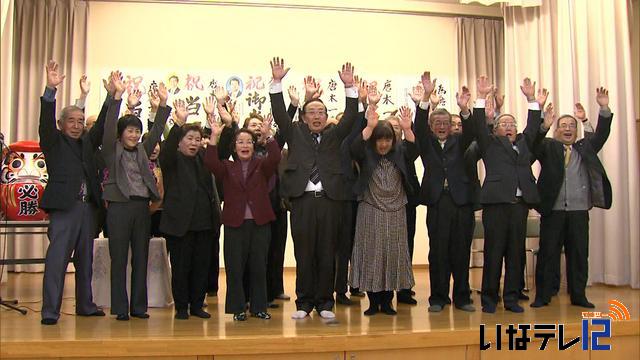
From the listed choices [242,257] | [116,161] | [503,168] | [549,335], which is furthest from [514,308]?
[116,161]

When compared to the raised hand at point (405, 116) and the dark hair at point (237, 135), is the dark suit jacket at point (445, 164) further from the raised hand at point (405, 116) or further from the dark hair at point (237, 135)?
the dark hair at point (237, 135)

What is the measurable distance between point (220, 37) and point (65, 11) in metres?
1.78

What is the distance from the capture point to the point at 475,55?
741 centimetres

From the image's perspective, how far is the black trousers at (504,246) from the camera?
396cm

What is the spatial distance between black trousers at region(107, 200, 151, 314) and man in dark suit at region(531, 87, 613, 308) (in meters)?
2.83

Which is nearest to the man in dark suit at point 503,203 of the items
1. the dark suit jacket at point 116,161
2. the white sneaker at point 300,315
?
the white sneaker at point 300,315

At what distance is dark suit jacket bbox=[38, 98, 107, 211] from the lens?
357cm

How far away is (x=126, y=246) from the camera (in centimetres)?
377

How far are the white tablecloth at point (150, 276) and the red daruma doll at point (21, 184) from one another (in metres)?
0.59

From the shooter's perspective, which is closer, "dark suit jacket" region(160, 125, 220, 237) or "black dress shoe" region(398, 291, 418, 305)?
"dark suit jacket" region(160, 125, 220, 237)

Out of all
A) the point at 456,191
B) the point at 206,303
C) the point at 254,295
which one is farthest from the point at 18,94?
the point at 456,191

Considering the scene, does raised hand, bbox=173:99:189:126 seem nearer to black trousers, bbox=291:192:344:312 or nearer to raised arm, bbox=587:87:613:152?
black trousers, bbox=291:192:344:312

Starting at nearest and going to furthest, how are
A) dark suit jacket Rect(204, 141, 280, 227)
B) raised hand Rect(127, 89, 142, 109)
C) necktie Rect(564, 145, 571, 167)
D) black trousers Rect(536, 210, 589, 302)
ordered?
dark suit jacket Rect(204, 141, 280, 227), raised hand Rect(127, 89, 142, 109), black trousers Rect(536, 210, 589, 302), necktie Rect(564, 145, 571, 167)

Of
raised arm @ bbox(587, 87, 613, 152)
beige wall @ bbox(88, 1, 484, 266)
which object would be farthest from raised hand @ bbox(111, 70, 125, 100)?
raised arm @ bbox(587, 87, 613, 152)
